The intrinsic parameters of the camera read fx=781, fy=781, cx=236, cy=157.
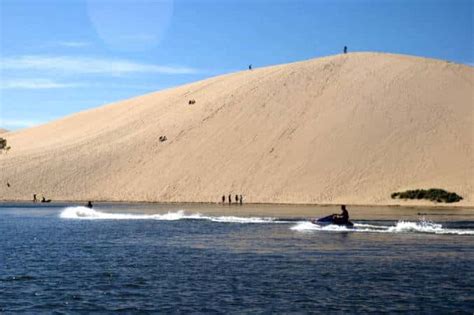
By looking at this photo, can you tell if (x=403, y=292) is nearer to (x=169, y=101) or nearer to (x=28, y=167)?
(x=28, y=167)

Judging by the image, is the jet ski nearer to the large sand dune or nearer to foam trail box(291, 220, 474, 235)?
foam trail box(291, 220, 474, 235)

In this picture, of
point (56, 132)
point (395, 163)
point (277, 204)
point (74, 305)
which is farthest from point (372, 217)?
point (56, 132)

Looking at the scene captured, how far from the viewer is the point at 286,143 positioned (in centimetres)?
9144

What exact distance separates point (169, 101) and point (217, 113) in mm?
17563

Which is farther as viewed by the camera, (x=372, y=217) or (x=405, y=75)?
(x=405, y=75)

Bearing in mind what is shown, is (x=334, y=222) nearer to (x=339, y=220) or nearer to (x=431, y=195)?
(x=339, y=220)

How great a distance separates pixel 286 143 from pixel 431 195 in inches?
947

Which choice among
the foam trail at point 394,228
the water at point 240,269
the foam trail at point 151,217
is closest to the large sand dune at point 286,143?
the foam trail at point 151,217

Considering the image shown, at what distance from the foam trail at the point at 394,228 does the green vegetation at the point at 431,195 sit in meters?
25.4

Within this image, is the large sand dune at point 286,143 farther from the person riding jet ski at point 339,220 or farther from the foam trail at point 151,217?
the person riding jet ski at point 339,220

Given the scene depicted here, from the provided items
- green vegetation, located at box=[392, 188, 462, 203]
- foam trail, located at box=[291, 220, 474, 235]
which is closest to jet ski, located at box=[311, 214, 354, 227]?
foam trail, located at box=[291, 220, 474, 235]

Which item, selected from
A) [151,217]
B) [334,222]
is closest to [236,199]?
[151,217]

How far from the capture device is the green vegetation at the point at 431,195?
70.0 metres

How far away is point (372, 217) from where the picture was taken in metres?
52.8
